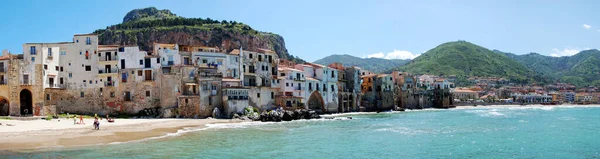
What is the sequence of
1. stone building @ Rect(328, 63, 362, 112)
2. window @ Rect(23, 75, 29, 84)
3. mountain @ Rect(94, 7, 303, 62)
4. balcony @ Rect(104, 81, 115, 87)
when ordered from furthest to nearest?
mountain @ Rect(94, 7, 303, 62) < stone building @ Rect(328, 63, 362, 112) < balcony @ Rect(104, 81, 115, 87) < window @ Rect(23, 75, 29, 84)

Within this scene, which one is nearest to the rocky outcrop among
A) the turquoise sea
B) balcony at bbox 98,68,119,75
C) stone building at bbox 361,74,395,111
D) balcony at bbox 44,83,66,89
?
the turquoise sea

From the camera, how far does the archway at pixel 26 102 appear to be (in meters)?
53.3

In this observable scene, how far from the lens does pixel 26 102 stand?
53.8m

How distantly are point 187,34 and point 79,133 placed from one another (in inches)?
3232

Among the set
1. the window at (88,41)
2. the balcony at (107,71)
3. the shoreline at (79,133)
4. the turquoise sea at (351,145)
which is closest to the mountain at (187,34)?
the window at (88,41)

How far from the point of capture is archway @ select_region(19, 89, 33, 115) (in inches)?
2098

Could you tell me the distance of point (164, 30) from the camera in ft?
384

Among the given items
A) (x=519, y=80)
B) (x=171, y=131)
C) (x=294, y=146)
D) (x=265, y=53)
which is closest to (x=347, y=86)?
(x=265, y=53)

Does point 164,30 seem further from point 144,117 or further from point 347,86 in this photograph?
point 144,117

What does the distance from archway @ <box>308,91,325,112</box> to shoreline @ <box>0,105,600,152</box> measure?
2352 cm

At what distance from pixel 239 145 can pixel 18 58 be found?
33.8 m

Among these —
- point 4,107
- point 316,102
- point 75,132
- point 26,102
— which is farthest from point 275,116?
point 4,107

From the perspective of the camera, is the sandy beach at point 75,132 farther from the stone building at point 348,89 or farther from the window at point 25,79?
the stone building at point 348,89

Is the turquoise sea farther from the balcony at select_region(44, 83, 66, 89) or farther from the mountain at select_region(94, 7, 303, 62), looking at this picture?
the mountain at select_region(94, 7, 303, 62)
